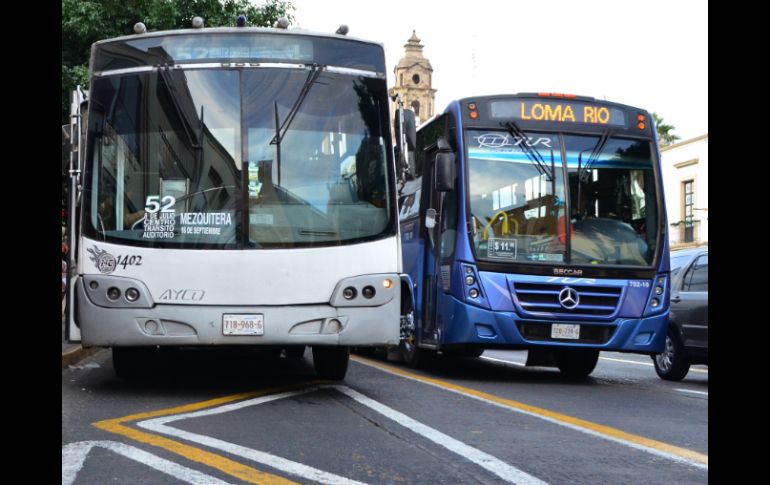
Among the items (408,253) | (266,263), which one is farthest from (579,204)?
(266,263)

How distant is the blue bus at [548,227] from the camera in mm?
11547

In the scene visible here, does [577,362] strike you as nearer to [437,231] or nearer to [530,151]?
[437,231]

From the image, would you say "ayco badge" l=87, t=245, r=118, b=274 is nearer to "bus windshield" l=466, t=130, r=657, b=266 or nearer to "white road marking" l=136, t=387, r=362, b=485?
"white road marking" l=136, t=387, r=362, b=485

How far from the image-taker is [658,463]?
21.0 ft

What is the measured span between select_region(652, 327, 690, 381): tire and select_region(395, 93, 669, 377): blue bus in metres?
1.88

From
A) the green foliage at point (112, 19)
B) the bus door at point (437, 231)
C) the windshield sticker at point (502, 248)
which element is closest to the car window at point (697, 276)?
the windshield sticker at point (502, 248)

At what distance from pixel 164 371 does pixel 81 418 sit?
4.11 meters

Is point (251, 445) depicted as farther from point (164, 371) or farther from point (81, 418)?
point (164, 371)

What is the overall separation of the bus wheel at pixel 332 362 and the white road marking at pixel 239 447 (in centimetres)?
187

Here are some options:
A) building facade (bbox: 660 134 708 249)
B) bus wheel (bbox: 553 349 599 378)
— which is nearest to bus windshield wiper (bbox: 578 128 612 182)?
bus wheel (bbox: 553 349 599 378)

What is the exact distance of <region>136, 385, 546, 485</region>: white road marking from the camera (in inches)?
224

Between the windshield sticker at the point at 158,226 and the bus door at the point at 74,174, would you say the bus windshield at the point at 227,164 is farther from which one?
the bus door at the point at 74,174

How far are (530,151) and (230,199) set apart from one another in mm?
4184
